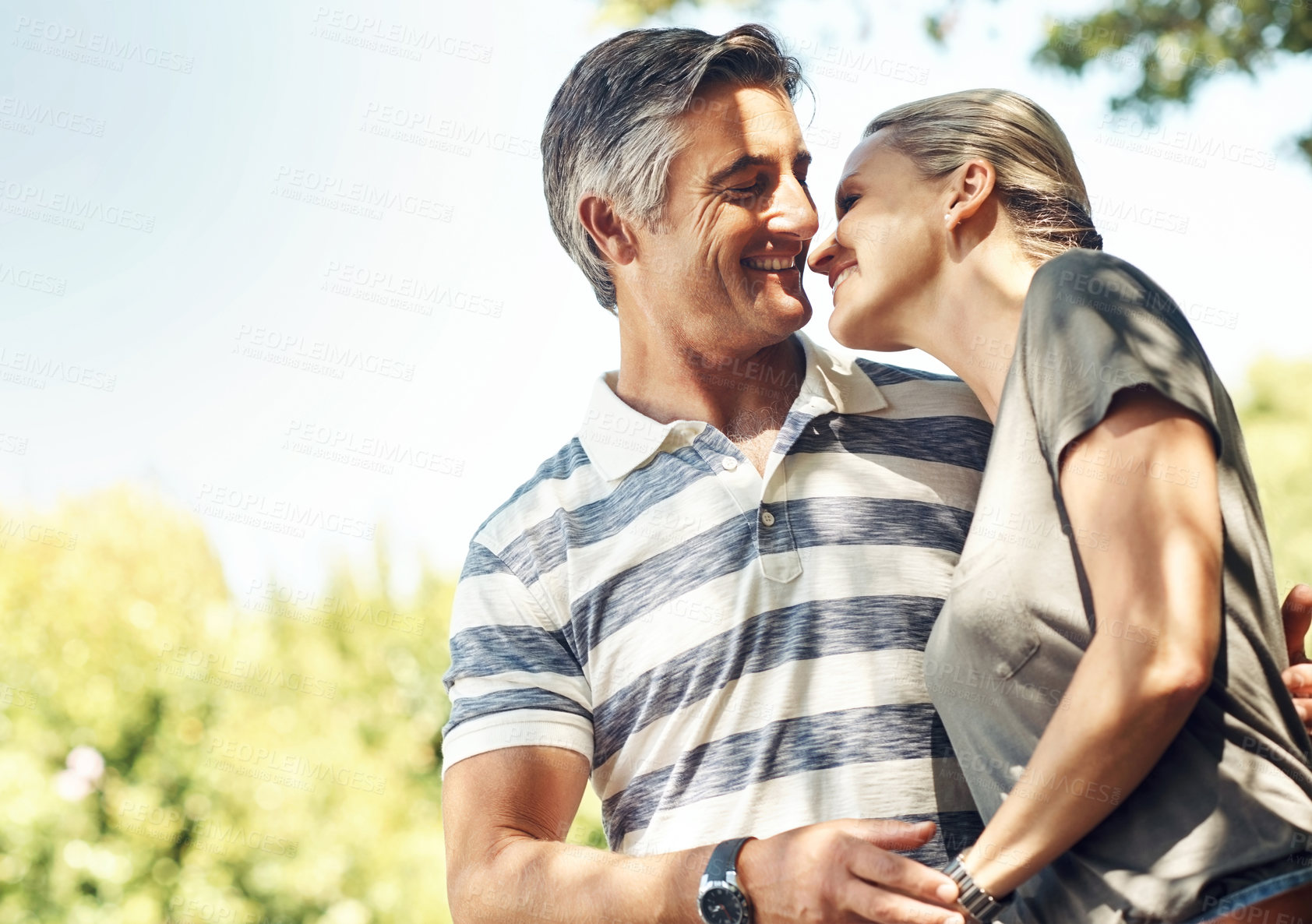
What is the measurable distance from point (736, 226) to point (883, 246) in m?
0.41

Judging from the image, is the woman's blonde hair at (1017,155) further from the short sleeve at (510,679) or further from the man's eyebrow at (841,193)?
the short sleeve at (510,679)

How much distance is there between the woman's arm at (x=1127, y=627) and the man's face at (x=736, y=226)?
2.98ft

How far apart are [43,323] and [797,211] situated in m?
5.10

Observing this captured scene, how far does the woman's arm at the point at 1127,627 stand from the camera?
1.34 meters

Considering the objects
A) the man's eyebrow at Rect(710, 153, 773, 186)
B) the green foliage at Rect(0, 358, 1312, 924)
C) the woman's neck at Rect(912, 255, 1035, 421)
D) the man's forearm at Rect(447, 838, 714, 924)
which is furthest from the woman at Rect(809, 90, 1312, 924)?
the green foliage at Rect(0, 358, 1312, 924)

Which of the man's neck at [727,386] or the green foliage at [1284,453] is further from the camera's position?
the green foliage at [1284,453]

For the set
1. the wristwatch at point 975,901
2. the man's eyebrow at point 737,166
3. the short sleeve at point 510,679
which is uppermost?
the man's eyebrow at point 737,166

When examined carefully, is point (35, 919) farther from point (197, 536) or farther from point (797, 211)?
point (797, 211)

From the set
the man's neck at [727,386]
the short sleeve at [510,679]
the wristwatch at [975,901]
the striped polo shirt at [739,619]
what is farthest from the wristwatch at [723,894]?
the man's neck at [727,386]

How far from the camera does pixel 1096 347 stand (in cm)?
145

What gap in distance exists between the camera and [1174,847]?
141 cm

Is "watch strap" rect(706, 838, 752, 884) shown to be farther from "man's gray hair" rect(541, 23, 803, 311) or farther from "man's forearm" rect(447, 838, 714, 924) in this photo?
"man's gray hair" rect(541, 23, 803, 311)

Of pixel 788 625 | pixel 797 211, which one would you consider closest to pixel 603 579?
pixel 788 625

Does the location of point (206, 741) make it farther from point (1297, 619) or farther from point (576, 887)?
point (1297, 619)
